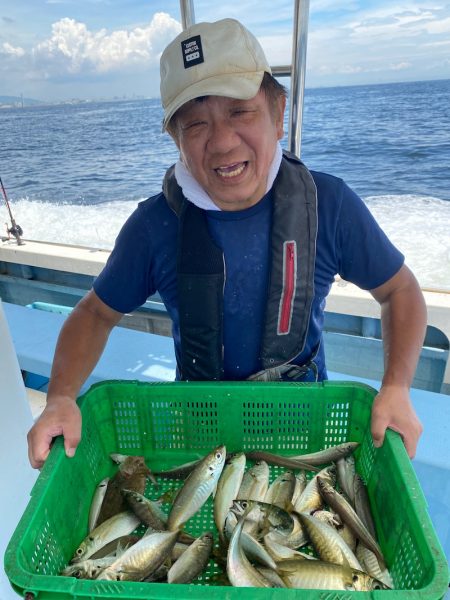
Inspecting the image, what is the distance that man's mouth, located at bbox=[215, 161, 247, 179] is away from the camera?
153cm

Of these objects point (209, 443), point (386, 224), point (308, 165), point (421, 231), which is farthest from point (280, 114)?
point (308, 165)

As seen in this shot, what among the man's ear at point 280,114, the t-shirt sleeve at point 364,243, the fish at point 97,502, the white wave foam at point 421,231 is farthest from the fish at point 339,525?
the white wave foam at point 421,231

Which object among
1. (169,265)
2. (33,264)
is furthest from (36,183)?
(169,265)

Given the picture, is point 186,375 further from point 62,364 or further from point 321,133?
point 321,133

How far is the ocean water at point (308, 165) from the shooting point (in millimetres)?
7887

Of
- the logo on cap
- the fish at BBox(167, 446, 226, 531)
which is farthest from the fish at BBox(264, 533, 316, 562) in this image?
the logo on cap

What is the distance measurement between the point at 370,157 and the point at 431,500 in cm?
1218

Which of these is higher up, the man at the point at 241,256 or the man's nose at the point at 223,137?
the man's nose at the point at 223,137

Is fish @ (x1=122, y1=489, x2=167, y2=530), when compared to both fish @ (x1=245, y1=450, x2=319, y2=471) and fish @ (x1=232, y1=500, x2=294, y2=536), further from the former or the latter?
fish @ (x1=245, y1=450, x2=319, y2=471)

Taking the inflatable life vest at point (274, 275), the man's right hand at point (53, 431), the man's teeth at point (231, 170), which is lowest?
the man's right hand at point (53, 431)

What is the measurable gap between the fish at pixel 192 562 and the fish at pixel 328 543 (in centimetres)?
30

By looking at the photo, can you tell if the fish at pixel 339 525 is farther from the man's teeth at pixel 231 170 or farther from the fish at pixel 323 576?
the man's teeth at pixel 231 170

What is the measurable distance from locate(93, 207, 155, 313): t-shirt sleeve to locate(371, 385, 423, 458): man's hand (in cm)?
96

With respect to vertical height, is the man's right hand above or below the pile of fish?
above
